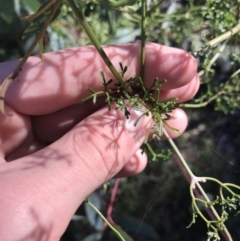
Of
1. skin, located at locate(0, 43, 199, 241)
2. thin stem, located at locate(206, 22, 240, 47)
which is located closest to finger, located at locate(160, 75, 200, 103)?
skin, located at locate(0, 43, 199, 241)

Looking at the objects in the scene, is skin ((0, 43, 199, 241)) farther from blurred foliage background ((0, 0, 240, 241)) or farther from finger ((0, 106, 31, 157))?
blurred foliage background ((0, 0, 240, 241))

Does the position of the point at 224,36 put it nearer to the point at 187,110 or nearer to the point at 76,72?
the point at 76,72

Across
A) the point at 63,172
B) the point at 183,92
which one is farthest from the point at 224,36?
the point at 63,172

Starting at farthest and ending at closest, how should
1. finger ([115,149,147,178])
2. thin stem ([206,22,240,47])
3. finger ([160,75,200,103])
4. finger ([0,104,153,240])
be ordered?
finger ([115,149,147,178]), finger ([160,75,200,103]), thin stem ([206,22,240,47]), finger ([0,104,153,240])

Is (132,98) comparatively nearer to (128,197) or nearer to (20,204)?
(20,204)

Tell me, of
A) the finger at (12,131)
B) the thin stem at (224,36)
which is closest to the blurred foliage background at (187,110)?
the thin stem at (224,36)
